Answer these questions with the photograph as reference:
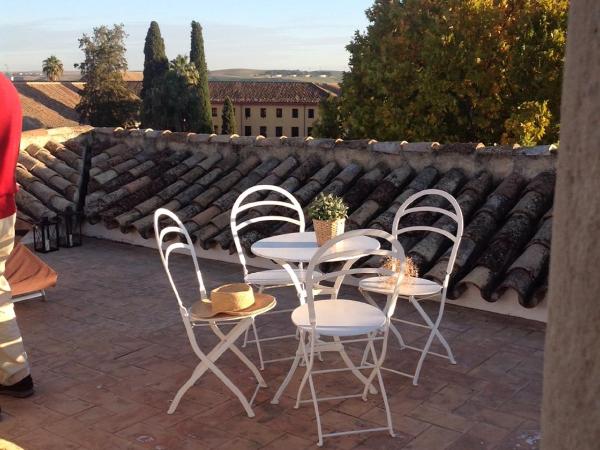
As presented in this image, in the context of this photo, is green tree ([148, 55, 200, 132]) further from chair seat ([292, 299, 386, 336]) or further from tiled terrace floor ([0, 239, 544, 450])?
chair seat ([292, 299, 386, 336])

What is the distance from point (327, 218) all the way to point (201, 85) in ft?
141

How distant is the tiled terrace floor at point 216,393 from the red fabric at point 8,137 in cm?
122

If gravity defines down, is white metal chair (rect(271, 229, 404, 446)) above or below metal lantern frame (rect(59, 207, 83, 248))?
above

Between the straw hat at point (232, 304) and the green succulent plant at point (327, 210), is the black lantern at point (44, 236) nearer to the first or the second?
the green succulent plant at point (327, 210)

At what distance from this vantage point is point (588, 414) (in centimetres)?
86

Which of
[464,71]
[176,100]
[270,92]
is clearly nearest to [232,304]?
[464,71]

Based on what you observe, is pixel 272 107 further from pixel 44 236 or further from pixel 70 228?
pixel 44 236

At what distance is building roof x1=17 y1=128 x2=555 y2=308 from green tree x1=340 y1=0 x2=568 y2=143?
1446 cm

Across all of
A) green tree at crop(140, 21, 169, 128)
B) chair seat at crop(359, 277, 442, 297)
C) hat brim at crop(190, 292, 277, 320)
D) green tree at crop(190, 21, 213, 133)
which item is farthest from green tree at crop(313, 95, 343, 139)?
green tree at crop(140, 21, 169, 128)

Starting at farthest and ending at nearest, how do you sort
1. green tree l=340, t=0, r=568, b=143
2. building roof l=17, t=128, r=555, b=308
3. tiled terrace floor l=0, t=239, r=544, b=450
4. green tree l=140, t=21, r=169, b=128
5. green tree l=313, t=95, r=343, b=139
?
green tree l=140, t=21, r=169, b=128 → green tree l=313, t=95, r=343, b=139 → green tree l=340, t=0, r=568, b=143 → building roof l=17, t=128, r=555, b=308 → tiled terrace floor l=0, t=239, r=544, b=450

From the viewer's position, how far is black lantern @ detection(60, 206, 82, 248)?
8188mm

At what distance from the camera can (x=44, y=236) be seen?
7824 millimetres

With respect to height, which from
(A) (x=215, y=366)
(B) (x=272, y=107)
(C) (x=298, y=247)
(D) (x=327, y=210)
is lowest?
(A) (x=215, y=366)

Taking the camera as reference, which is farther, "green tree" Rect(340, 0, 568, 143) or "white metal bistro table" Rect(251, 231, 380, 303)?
"green tree" Rect(340, 0, 568, 143)
